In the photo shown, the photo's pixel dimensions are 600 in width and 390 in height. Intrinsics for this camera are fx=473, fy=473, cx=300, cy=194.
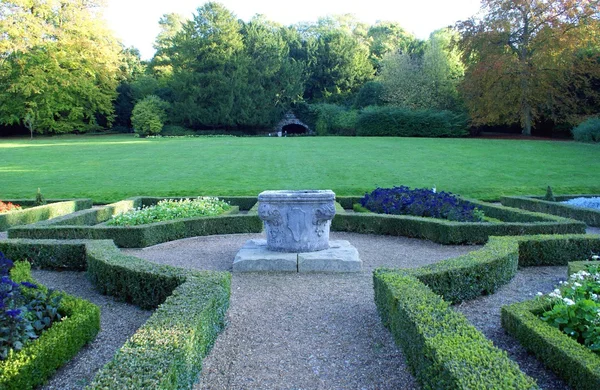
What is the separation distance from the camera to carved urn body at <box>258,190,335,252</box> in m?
7.57

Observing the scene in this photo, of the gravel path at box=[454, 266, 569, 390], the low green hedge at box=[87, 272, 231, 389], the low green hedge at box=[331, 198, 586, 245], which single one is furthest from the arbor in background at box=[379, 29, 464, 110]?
the low green hedge at box=[87, 272, 231, 389]

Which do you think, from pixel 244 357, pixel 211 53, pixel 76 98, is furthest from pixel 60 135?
pixel 244 357

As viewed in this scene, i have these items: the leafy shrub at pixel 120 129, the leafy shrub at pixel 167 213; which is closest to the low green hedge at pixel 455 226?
the leafy shrub at pixel 167 213

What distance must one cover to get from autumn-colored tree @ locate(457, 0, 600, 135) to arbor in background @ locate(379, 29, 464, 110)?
27.6 ft

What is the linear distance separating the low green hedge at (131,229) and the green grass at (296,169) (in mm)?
4651

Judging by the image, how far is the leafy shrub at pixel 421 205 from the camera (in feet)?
34.2

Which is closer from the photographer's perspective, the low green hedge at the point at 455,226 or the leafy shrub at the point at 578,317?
the leafy shrub at the point at 578,317

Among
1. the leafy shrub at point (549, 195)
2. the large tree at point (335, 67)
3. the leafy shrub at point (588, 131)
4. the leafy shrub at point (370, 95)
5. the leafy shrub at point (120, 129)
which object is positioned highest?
the large tree at point (335, 67)

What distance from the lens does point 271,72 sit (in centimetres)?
4922

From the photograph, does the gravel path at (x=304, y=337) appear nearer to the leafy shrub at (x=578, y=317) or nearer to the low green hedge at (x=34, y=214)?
the leafy shrub at (x=578, y=317)

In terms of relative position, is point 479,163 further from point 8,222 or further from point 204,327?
point 204,327

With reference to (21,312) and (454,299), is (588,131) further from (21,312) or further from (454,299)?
(21,312)

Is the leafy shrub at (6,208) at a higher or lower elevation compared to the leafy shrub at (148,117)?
lower

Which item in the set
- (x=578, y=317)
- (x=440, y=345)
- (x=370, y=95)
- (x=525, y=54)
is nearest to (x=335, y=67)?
(x=370, y=95)
